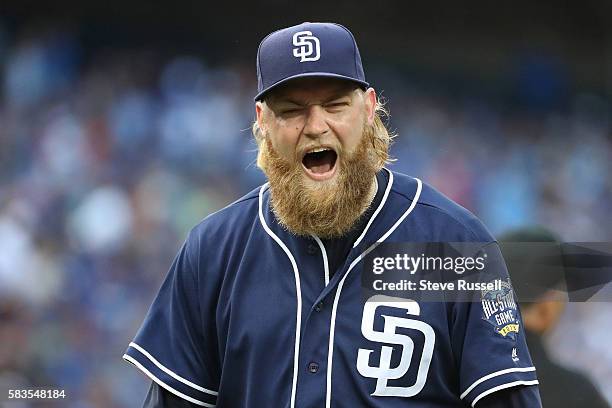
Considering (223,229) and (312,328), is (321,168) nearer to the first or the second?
(223,229)

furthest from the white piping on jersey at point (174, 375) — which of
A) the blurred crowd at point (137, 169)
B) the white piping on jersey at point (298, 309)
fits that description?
the blurred crowd at point (137, 169)

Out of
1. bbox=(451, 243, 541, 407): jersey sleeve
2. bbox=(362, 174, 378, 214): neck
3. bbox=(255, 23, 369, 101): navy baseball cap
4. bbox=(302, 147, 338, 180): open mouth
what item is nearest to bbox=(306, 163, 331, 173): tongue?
bbox=(302, 147, 338, 180): open mouth

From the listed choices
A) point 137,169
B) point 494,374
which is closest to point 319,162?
point 494,374

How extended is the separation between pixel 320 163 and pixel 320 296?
1.25ft

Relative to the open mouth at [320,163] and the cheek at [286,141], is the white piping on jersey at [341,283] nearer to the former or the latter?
the open mouth at [320,163]

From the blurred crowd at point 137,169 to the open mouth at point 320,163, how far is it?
2.55 metres

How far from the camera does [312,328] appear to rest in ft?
8.55

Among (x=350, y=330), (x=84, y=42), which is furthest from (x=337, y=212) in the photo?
(x=84, y=42)

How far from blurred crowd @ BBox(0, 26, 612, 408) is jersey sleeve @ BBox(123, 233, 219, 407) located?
2.45 m

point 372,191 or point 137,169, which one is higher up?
point 137,169

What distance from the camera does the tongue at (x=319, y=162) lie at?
276cm

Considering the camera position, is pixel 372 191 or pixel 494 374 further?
pixel 372 191

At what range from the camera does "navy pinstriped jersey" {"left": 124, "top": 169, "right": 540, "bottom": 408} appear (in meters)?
2.54

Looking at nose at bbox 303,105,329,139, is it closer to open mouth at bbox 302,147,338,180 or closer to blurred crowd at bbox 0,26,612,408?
open mouth at bbox 302,147,338,180
